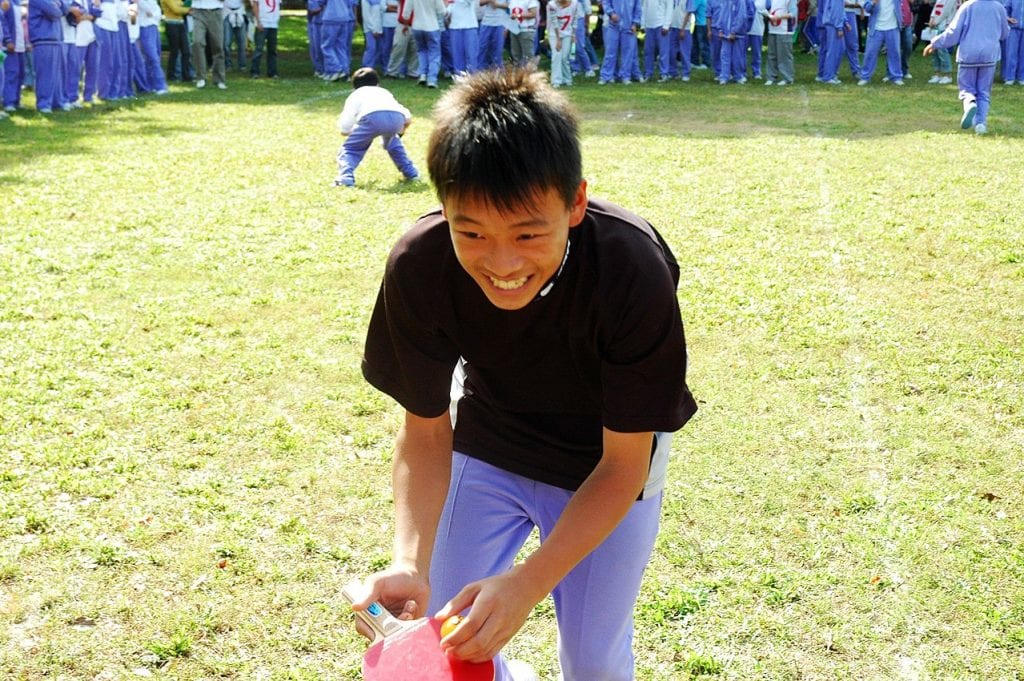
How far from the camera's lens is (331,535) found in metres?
4.22

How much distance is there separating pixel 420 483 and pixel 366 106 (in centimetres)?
812

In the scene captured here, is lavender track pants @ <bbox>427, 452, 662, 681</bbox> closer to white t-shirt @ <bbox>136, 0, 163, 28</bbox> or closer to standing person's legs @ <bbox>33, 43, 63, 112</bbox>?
standing person's legs @ <bbox>33, 43, 63, 112</bbox>

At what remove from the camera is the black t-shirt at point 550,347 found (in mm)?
2264

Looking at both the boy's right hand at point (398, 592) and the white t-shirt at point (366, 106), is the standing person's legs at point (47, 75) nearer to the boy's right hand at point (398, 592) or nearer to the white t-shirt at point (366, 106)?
the white t-shirt at point (366, 106)

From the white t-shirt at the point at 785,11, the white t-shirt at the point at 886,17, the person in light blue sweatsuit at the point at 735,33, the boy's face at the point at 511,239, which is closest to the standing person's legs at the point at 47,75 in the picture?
the person in light blue sweatsuit at the point at 735,33

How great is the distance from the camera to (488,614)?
6.92 ft

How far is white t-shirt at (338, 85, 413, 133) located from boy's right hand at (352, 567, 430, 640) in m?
8.26

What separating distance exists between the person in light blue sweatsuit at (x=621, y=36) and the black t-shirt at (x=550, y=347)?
1825 cm

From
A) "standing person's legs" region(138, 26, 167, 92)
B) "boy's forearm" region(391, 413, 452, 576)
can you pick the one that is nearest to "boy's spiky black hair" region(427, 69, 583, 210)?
"boy's forearm" region(391, 413, 452, 576)

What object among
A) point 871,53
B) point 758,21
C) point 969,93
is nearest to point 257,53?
point 758,21

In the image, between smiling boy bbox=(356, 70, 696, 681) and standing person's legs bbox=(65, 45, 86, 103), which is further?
standing person's legs bbox=(65, 45, 86, 103)

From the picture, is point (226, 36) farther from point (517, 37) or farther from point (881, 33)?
point (881, 33)

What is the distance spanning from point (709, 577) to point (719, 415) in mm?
1457

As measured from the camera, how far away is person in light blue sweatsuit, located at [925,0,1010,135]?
12969mm
